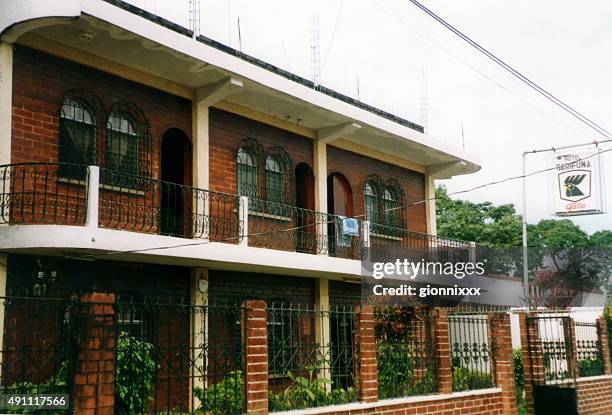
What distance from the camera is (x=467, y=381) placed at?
11.7 meters

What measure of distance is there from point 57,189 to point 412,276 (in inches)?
397

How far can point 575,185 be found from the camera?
18.6 metres

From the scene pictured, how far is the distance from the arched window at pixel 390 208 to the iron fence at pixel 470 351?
723cm

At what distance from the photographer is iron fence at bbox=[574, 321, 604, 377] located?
14.0 metres

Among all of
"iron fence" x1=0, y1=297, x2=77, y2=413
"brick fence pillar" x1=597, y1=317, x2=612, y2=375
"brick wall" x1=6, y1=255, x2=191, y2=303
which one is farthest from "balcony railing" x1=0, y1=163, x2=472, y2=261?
"brick fence pillar" x1=597, y1=317, x2=612, y2=375

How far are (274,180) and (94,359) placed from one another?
953 cm

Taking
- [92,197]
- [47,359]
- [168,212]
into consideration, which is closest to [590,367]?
[168,212]

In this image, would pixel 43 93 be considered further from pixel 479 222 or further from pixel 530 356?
pixel 479 222

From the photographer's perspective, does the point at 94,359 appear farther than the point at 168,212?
No

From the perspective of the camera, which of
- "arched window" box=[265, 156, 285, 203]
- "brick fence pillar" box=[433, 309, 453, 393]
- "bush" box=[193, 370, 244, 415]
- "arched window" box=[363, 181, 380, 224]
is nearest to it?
"bush" box=[193, 370, 244, 415]

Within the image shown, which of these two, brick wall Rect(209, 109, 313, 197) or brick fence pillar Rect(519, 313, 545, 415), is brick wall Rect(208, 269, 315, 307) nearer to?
brick wall Rect(209, 109, 313, 197)

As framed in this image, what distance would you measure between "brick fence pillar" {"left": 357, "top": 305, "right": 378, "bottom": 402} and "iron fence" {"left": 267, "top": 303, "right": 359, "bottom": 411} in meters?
0.08

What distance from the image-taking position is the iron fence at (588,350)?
14031 millimetres

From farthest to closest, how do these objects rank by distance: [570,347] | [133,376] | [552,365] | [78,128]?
[570,347], [552,365], [78,128], [133,376]
